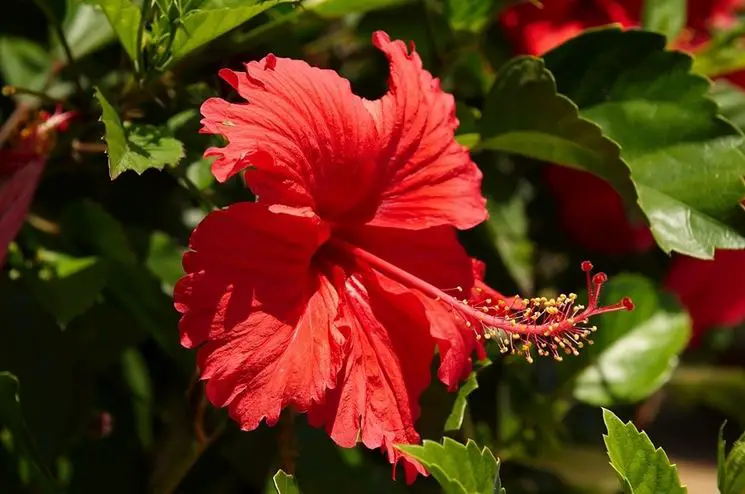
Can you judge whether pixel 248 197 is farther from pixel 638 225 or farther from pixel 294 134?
pixel 638 225

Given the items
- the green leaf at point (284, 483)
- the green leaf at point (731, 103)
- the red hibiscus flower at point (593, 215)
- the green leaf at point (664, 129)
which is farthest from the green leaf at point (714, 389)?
the green leaf at point (284, 483)

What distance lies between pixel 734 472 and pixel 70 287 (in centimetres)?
51

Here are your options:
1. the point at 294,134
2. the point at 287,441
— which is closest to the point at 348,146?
the point at 294,134

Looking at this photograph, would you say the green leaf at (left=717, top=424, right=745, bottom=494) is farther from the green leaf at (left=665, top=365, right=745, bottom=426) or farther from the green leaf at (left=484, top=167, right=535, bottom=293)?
the green leaf at (left=665, top=365, right=745, bottom=426)

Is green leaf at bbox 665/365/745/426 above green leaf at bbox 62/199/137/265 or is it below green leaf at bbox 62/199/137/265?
below

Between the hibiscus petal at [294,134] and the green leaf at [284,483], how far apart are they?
17 centimetres

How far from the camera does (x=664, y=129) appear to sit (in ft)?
2.53

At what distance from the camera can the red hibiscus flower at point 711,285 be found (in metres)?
1.13

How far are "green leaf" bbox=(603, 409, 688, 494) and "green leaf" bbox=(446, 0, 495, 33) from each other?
403 millimetres

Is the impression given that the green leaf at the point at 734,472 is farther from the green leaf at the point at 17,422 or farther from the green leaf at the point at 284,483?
the green leaf at the point at 17,422

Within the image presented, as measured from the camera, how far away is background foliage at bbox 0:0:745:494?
2.21ft

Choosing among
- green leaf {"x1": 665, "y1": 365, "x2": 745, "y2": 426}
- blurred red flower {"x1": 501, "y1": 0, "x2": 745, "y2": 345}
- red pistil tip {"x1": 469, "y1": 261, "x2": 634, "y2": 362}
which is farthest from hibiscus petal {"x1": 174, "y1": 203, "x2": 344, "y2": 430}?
green leaf {"x1": 665, "y1": 365, "x2": 745, "y2": 426}

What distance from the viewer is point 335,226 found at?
0.65 metres

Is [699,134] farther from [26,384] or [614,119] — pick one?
[26,384]
